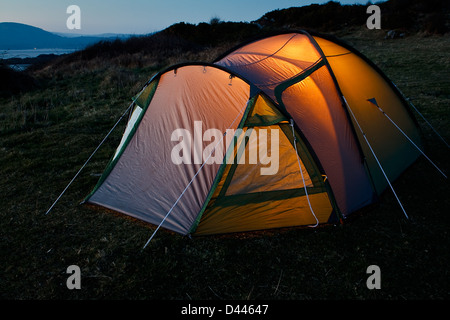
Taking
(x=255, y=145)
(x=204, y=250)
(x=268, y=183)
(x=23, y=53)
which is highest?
(x=23, y=53)

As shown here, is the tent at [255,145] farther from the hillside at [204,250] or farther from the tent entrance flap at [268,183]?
the hillside at [204,250]

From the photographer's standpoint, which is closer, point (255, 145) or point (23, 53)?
point (255, 145)

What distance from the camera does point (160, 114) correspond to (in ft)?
15.3

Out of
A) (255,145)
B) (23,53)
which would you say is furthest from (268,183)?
(23,53)

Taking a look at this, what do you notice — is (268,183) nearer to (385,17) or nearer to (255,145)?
(255,145)

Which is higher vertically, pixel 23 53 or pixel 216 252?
pixel 23 53

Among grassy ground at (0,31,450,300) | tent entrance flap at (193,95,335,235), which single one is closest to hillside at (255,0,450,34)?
grassy ground at (0,31,450,300)

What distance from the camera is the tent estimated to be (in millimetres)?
3980

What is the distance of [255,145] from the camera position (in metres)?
4.04

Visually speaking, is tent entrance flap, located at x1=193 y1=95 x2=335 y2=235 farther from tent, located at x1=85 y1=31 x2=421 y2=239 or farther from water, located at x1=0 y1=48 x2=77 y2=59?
water, located at x1=0 y1=48 x2=77 y2=59

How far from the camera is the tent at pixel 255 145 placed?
13.1ft

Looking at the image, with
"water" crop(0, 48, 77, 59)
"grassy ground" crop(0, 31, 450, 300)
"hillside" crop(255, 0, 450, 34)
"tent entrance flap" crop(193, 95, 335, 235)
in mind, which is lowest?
"grassy ground" crop(0, 31, 450, 300)

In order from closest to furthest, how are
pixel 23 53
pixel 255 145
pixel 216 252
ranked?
pixel 216 252, pixel 255 145, pixel 23 53

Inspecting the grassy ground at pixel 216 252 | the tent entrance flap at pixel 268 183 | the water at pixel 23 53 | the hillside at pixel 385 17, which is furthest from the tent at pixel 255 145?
the hillside at pixel 385 17
